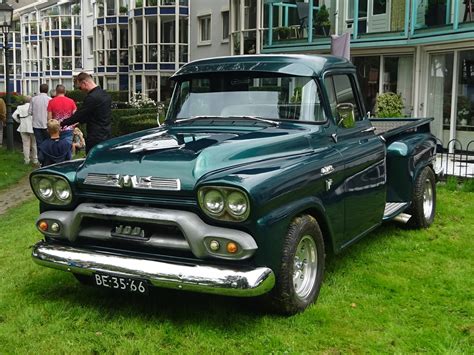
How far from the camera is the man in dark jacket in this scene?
315 inches

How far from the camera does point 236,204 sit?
13.0ft

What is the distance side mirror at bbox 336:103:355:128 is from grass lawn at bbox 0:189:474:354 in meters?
1.40

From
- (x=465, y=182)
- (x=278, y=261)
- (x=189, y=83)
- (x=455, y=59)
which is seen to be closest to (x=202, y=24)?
(x=455, y=59)

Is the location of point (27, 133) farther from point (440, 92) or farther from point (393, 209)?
point (393, 209)

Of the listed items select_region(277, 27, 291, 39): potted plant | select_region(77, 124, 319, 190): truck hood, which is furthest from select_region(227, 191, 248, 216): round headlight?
select_region(277, 27, 291, 39): potted plant

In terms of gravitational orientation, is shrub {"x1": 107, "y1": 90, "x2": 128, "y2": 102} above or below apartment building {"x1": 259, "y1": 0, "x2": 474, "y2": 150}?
below

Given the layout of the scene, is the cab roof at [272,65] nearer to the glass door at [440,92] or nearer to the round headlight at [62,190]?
the round headlight at [62,190]

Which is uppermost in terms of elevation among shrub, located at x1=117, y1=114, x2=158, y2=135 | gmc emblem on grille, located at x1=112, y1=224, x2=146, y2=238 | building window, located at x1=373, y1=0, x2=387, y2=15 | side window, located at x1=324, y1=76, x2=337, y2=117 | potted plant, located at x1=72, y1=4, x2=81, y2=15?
potted plant, located at x1=72, y1=4, x2=81, y2=15

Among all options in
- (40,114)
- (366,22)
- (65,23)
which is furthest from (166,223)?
(65,23)

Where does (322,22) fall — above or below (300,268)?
above

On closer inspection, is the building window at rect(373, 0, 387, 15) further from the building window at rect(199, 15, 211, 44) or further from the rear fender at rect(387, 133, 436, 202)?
the building window at rect(199, 15, 211, 44)

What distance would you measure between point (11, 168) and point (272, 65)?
10470 mm

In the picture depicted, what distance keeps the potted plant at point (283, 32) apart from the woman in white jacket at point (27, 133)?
887 cm

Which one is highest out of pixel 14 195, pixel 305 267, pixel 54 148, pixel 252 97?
pixel 252 97
